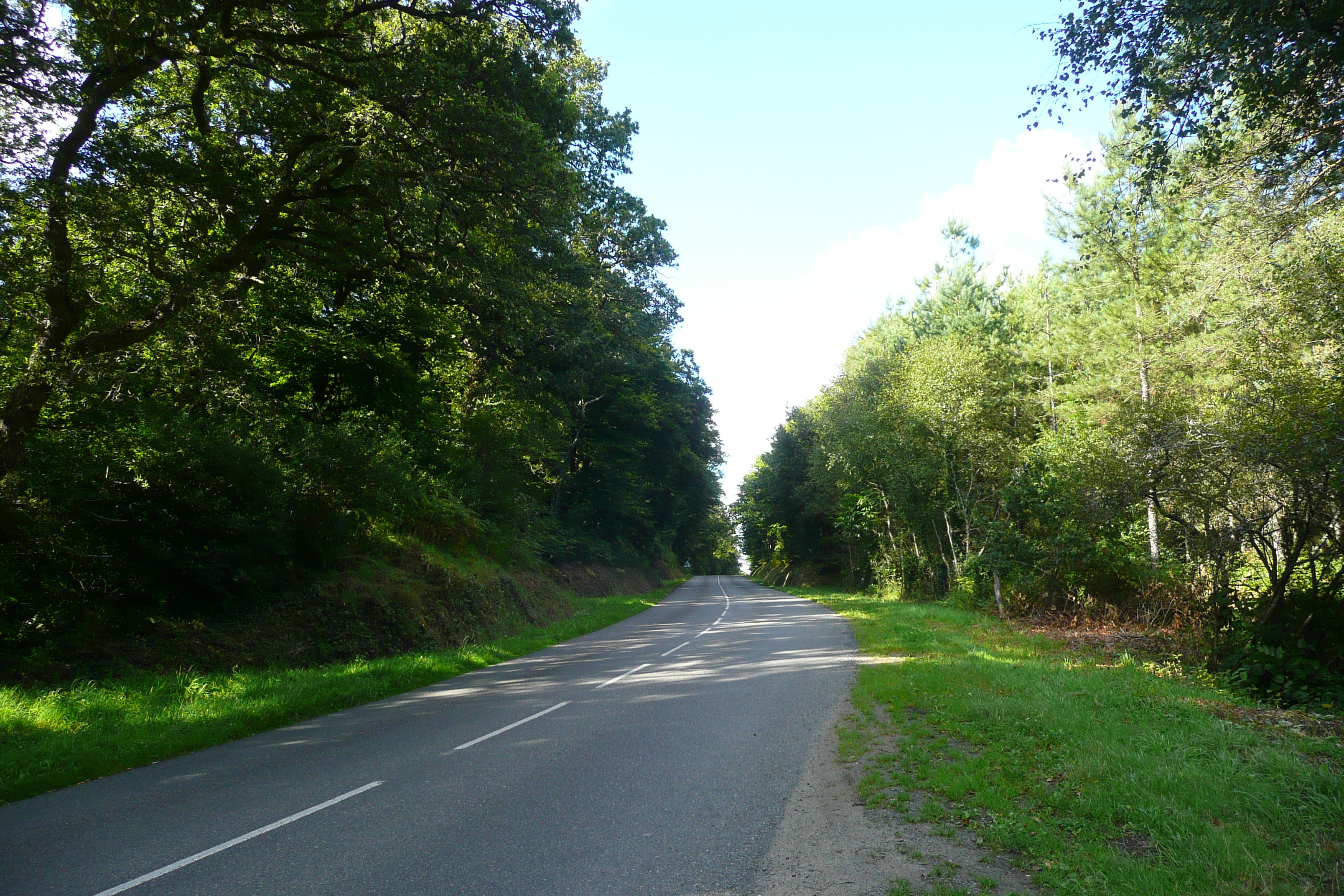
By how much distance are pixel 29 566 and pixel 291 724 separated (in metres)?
4.46

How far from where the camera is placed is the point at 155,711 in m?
8.33

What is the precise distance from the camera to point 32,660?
910 cm

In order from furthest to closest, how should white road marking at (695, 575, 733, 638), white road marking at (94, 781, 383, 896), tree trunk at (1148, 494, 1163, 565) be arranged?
white road marking at (695, 575, 733, 638)
tree trunk at (1148, 494, 1163, 565)
white road marking at (94, 781, 383, 896)

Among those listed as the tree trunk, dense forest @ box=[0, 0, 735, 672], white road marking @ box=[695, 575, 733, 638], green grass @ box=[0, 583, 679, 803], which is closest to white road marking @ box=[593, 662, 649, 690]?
green grass @ box=[0, 583, 679, 803]

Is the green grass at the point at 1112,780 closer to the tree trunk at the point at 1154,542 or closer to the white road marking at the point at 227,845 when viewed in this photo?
the white road marking at the point at 227,845

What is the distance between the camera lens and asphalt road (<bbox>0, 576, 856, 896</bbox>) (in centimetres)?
432

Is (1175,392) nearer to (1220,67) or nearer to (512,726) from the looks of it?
(1220,67)

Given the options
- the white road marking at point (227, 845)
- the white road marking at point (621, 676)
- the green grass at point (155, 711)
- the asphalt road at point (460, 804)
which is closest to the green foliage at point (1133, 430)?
the asphalt road at point (460, 804)

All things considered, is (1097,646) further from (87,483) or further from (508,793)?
(87,483)

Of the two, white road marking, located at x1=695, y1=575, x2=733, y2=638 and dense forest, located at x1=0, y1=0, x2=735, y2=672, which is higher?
dense forest, located at x1=0, y1=0, x2=735, y2=672

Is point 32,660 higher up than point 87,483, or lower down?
lower down

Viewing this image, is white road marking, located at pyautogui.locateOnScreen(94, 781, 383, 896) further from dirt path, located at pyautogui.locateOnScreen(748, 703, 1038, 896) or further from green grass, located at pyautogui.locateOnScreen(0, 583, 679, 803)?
dirt path, located at pyautogui.locateOnScreen(748, 703, 1038, 896)

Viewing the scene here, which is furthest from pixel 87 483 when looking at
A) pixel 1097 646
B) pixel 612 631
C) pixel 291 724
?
pixel 1097 646

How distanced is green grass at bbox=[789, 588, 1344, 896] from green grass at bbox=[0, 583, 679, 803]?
717cm
